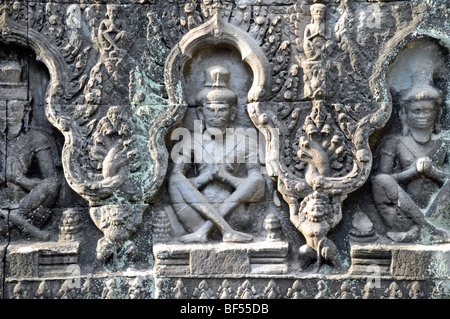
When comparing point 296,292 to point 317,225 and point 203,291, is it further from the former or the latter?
point 203,291

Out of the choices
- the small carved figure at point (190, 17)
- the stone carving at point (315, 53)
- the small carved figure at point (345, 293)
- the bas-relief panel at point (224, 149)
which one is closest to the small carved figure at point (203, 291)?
the bas-relief panel at point (224, 149)

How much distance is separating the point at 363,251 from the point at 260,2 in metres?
2.30

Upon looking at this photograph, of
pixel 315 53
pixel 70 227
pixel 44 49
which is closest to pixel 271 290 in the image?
pixel 70 227

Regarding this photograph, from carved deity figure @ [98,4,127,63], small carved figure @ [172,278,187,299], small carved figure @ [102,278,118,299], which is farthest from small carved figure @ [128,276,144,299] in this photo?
carved deity figure @ [98,4,127,63]

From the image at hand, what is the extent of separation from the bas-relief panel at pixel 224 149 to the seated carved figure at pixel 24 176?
1 cm

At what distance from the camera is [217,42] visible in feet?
21.1

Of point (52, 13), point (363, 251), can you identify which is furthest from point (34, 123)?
point (363, 251)

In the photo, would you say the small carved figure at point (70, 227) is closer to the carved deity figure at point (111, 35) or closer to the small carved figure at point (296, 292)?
the carved deity figure at point (111, 35)

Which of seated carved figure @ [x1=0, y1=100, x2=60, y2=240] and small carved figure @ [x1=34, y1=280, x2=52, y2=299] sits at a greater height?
seated carved figure @ [x1=0, y1=100, x2=60, y2=240]

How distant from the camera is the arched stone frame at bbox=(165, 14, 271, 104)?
6383mm

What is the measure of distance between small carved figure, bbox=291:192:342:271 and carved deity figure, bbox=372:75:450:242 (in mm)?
442

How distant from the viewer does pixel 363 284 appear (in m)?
6.24

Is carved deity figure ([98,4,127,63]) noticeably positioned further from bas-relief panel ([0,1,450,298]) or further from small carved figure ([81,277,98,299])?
small carved figure ([81,277,98,299])

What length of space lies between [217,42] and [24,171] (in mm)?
2003
